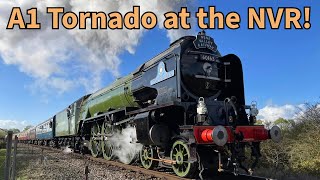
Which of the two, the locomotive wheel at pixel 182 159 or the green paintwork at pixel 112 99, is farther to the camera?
the green paintwork at pixel 112 99

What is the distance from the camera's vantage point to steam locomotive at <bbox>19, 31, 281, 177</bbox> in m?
8.39

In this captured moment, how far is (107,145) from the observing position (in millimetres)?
14820

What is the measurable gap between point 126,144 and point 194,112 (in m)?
4.34

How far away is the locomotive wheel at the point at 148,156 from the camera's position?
1037cm

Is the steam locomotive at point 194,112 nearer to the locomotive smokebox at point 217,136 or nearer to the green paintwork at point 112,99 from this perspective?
the locomotive smokebox at point 217,136

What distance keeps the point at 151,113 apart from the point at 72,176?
11.2 ft

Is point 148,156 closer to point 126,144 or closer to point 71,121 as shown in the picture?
point 126,144

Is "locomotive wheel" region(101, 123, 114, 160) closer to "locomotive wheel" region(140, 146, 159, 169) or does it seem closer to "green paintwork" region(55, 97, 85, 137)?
"locomotive wheel" region(140, 146, 159, 169)

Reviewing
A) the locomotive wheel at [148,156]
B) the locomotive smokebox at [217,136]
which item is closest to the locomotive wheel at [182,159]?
the locomotive smokebox at [217,136]

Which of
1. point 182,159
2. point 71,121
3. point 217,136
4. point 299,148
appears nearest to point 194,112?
point 182,159

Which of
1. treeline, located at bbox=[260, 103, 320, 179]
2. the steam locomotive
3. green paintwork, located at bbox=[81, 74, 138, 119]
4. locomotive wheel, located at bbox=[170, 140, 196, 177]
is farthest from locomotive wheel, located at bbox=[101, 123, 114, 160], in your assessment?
treeline, located at bbox=[260, 103, 320, 179]

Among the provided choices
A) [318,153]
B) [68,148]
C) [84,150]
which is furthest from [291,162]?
[68,148]

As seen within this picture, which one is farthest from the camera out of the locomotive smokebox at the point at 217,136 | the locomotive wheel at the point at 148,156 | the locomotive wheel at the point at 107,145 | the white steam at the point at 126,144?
the locomotive wheel at the point at 107,145

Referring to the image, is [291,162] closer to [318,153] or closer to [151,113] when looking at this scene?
[318,153]
